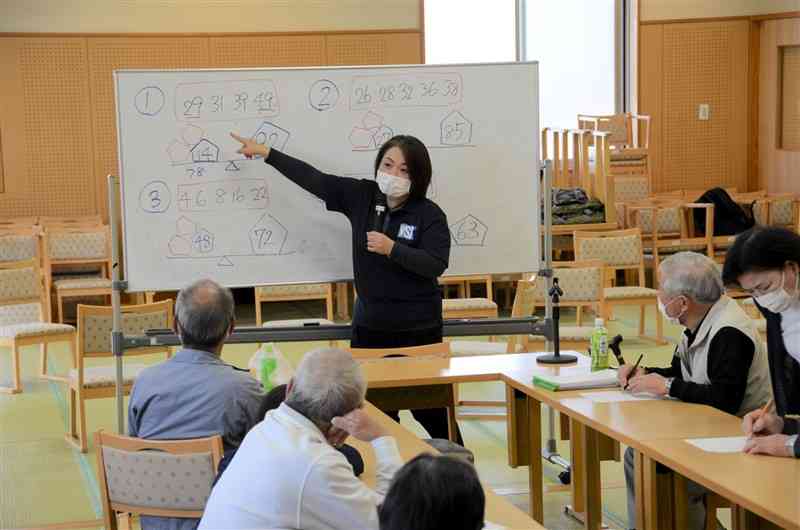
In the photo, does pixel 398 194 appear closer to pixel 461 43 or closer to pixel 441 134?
pixel 441 134

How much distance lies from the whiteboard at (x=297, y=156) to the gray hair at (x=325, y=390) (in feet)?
10.4

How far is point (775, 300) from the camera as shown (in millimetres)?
3746

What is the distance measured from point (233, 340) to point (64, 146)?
8.51m

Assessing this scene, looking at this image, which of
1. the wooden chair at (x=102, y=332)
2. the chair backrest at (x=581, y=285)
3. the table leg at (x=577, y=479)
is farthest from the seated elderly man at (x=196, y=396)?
the chair backrest at (x=581, y=285)

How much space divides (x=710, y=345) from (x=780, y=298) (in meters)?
0.66

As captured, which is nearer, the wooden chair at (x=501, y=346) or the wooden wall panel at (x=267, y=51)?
the wooden chair at (x=501, y=346)

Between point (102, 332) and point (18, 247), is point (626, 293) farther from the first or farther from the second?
point (18, 247)

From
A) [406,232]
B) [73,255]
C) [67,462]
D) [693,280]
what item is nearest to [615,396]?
[693,280]

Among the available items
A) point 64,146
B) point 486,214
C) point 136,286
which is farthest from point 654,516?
point 64,146

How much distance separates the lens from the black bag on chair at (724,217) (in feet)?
43.8

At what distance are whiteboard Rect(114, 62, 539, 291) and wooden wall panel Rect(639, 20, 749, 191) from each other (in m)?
9.69

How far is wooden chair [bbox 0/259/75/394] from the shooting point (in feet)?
27.8

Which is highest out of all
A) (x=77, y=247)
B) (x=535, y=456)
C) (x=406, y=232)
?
(x=406, y=232)

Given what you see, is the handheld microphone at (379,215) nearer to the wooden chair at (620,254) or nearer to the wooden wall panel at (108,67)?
the wooden chair at (620,254)
